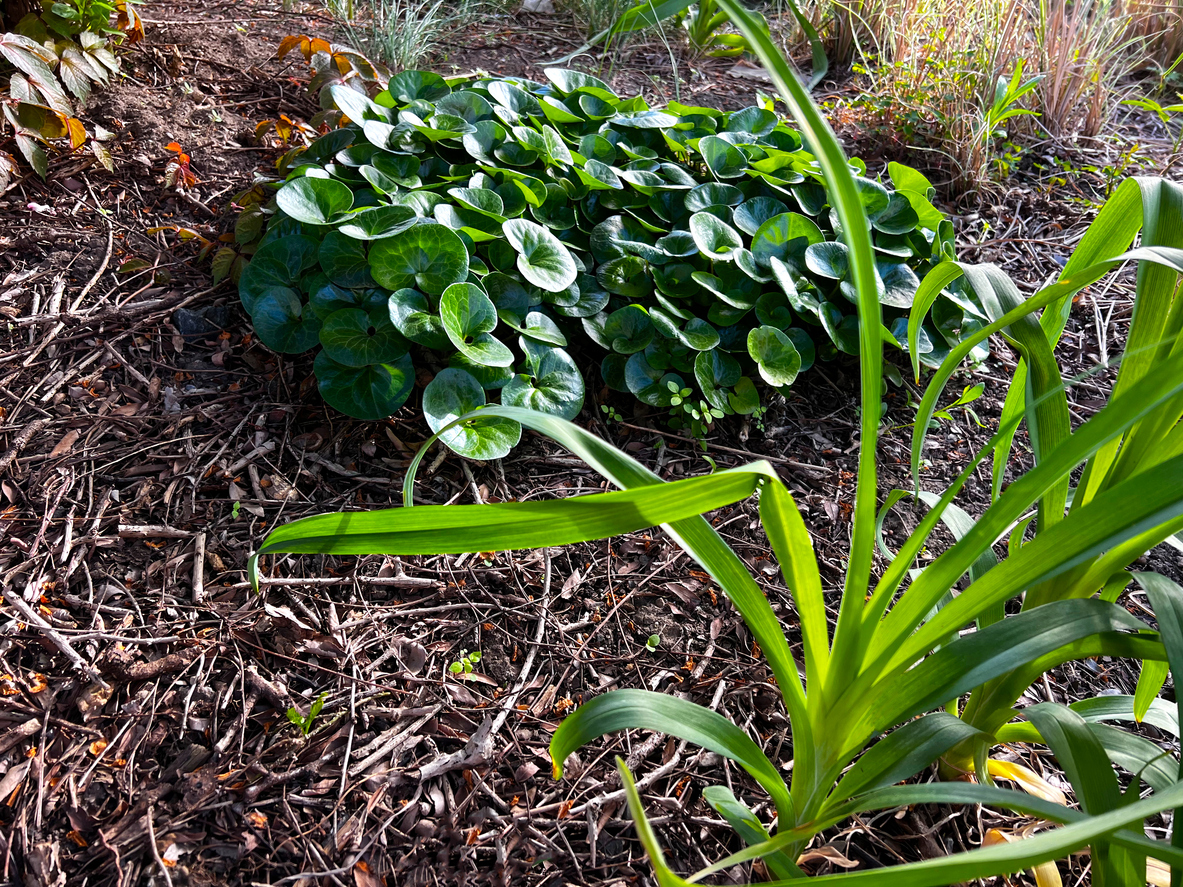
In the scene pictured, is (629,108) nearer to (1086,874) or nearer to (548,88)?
(548,88)

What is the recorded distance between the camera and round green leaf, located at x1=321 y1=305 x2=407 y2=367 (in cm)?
146

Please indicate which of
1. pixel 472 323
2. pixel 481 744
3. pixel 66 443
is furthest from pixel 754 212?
pixel 66 443

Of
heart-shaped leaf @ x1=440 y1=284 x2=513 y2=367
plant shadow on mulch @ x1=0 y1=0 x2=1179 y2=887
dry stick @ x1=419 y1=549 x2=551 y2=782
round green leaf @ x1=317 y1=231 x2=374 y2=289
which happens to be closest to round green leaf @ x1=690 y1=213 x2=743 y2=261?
plant shadow on mulch @ x1=0 y1=0 x2=1179 y2=887

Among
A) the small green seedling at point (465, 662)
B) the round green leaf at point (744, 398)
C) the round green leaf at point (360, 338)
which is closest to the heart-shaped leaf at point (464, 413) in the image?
the round green leaf at point (360, 338)

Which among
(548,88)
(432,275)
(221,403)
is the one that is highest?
(548,88)

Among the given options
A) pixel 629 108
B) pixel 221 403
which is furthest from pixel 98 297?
pixel 629 108

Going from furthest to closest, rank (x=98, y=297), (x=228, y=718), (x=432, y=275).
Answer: (x=98, y=297) → (x=432, y=275) → (x=228, y=718)

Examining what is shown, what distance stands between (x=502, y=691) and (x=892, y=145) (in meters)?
2.25

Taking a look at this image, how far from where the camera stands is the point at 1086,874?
3.41 ft

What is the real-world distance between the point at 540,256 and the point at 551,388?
0.97ft

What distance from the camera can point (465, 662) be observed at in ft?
4.01

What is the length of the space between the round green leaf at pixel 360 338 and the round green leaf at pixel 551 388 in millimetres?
236

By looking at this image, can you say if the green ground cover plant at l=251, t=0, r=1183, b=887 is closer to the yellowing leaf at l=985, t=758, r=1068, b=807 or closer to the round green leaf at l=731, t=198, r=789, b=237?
the yellowing leaf at l=985, t=758, r=1068, b=807

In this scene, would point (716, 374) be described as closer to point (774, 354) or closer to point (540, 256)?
point (774, 354)
